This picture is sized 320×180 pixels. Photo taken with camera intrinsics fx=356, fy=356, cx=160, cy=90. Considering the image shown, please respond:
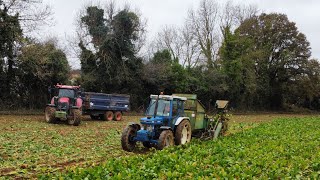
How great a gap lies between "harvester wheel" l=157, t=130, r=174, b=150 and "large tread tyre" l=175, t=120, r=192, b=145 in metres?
0.40

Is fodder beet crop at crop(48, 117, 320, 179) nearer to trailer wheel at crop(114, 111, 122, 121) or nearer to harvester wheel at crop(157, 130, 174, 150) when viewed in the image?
harvester wheel at crop(157, 130, 174, 150)

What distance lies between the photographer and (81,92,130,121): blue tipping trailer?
2427 cm

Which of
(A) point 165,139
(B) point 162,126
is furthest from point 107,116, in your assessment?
(A) point 165,139

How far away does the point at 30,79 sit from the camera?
30.2 m

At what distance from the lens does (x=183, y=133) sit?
14.0 meters

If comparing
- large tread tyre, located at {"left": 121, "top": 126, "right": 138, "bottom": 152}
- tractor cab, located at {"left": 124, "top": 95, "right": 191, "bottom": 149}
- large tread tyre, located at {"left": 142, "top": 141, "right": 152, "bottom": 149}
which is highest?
tractor cab, located at {"left": 124, "top": 95, "right": 191, "bottom": 149}

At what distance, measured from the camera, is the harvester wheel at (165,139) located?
1260 cm

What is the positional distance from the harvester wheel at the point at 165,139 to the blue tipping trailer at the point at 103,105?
39.9 feet

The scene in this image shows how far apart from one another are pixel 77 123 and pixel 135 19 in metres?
16.5

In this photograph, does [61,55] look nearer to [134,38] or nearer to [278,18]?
[134,38]

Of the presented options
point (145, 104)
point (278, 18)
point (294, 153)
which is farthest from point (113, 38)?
point (278, 18)

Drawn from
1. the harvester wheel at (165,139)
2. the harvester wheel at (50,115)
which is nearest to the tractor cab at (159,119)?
the harvester wheel at (165,139)

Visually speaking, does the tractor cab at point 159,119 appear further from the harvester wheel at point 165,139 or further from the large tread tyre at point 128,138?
the large tread tyre at point 128,138

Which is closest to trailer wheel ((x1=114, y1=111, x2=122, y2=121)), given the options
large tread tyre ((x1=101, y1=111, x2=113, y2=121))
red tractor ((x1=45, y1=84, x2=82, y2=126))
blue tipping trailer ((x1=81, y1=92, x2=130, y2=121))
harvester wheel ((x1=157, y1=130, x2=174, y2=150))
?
blue tipping trailer ((x1=81, y1=92, x2=130, y2=121))
